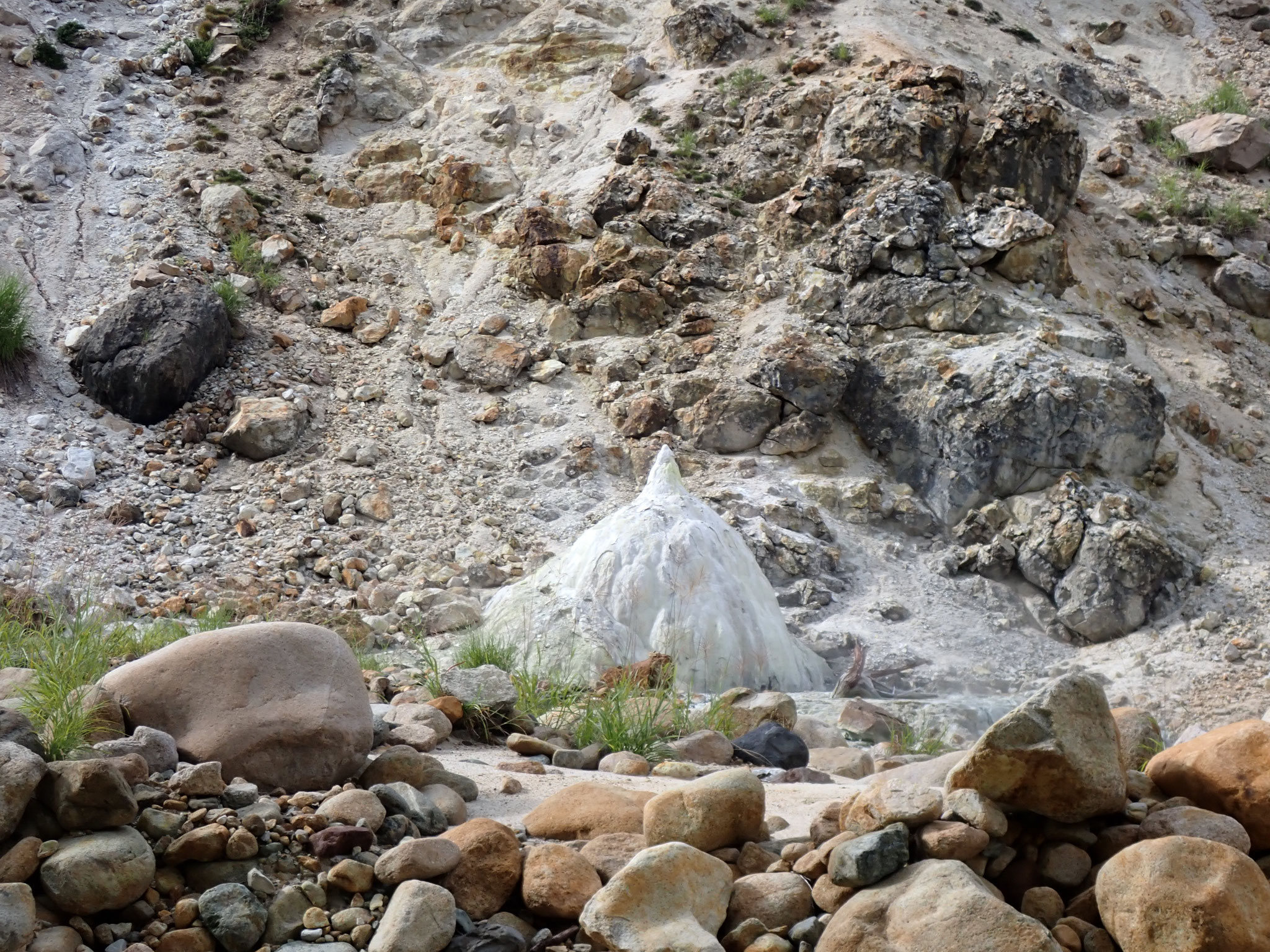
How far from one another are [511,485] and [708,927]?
20.8ft

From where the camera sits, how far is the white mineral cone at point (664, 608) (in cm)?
604

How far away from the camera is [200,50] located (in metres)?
13.2

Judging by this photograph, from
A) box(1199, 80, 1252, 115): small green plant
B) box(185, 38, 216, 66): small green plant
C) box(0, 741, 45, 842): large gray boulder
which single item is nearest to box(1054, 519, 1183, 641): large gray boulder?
box(0, 741, 45, 842): large gray boulder

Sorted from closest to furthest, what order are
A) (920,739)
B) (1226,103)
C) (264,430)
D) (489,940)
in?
(489,940) < (920,739) < (264,430) < (1226,103)

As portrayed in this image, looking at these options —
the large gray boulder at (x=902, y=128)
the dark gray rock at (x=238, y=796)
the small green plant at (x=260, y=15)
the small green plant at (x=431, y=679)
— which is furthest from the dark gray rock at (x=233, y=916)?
the small green plant at (x=260, y=15)

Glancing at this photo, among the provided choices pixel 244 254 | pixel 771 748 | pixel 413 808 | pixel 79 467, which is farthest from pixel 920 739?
pixel 244 254

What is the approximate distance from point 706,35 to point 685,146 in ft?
6.07

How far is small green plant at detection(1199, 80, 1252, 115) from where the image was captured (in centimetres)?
1268

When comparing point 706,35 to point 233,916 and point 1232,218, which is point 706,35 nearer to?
point 1232,218

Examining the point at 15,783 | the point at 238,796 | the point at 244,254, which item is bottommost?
the point at 244,254

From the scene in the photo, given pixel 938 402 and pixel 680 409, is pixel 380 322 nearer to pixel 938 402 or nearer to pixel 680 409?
pixel 680 409

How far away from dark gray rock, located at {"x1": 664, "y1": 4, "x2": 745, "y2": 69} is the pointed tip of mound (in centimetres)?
700

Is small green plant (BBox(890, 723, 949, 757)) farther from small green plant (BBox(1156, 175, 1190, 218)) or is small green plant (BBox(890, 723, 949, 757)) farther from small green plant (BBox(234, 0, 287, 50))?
small green plant (BBox(234, 0, 287, 50))

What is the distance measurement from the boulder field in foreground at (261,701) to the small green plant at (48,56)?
11.8m
